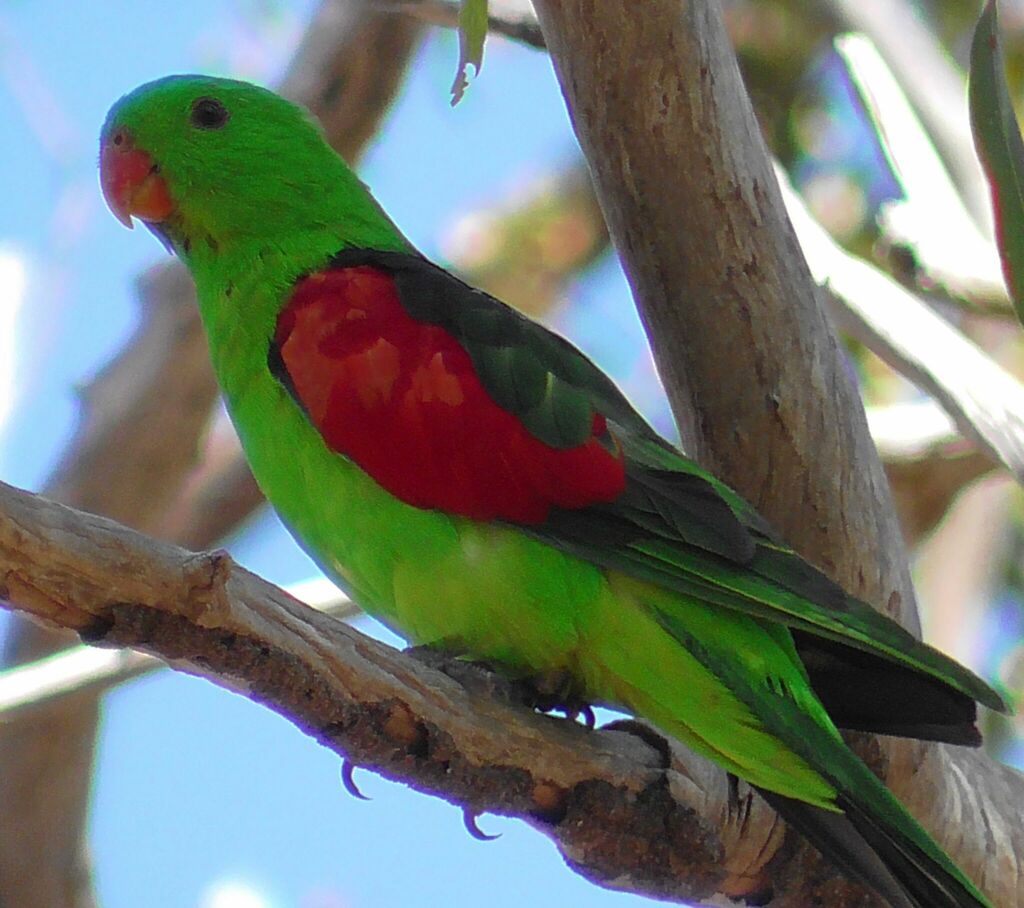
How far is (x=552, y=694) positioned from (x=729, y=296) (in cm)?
74

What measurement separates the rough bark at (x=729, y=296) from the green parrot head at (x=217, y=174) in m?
0.60

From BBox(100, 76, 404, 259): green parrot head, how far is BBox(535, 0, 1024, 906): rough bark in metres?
0.60

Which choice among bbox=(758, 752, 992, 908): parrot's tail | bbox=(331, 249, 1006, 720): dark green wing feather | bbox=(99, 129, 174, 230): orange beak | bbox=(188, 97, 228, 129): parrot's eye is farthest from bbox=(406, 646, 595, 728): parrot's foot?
bbox=(188, 97, 228, 129): parrot's eye

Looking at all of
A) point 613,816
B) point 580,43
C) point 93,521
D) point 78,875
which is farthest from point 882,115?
point 78,875

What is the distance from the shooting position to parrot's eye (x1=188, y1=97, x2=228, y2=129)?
2785 millimetres

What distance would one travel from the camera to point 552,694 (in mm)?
2248

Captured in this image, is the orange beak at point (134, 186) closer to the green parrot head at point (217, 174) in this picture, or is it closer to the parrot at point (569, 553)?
the green parrot head at point (217, 174)

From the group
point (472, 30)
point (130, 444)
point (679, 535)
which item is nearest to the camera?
point (472, 30)

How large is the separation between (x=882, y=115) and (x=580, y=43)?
134cm

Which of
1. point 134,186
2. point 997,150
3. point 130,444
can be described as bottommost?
point 997,150

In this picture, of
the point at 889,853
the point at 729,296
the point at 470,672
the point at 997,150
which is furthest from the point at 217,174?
the point at 889,853

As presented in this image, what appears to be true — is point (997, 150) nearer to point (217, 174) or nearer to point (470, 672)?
point (470, 672)

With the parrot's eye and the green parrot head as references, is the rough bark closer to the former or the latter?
the green parrot head

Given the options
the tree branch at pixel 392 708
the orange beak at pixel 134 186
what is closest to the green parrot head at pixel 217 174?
the orange beak at pixel 134 186
